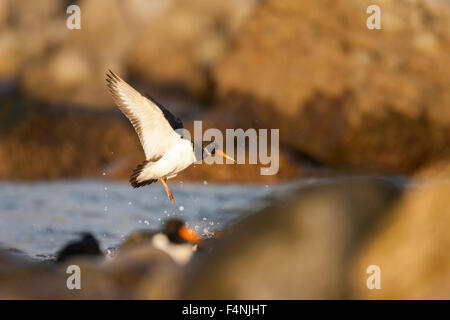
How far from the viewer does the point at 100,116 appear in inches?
415

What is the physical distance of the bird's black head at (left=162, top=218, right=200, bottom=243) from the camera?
5.54m

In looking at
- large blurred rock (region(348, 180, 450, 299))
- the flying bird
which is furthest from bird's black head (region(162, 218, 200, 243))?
large blurred rock (region(348, 180, 450, 299))

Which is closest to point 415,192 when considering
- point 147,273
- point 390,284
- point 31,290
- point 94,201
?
point 390,284

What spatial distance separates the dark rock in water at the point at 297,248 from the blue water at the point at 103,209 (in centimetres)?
270

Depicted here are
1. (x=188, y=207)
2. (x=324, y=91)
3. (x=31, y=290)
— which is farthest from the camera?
(x=324, y=91)

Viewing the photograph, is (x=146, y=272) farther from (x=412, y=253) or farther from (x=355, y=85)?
(x=355, y=85)

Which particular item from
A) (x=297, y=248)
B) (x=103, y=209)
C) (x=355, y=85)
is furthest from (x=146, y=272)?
(x=355, y=85)

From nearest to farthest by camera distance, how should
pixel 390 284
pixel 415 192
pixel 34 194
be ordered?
pixel 390 284 → pixel 415 192 → pixel 34 194

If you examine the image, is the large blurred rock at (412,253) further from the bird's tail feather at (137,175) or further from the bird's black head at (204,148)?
the bird's tail feather at (137,175)

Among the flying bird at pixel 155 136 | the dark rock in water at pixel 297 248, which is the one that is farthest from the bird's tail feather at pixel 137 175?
the dark rock in water at pixel 297 248

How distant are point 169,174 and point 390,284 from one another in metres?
2.79

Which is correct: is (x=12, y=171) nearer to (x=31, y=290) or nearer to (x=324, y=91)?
(x=324, y=91)

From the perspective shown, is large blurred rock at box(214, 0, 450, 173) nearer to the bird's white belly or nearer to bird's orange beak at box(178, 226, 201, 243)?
bird's orange beak at box(178, 226, 201, 243)

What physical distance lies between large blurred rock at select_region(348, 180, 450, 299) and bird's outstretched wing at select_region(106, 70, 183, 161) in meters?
2.20
